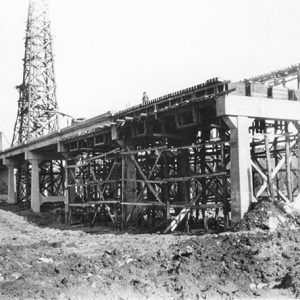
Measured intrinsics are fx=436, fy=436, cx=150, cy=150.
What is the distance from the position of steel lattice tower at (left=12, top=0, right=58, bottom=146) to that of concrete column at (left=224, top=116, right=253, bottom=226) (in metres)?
26.5

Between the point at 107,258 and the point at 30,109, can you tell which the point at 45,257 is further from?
the point at 30,109

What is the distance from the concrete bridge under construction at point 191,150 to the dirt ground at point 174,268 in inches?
70.2

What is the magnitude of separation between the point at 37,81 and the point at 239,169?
93.5 feet

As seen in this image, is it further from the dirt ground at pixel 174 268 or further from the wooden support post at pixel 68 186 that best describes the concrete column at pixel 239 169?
the wooden support post at pixel 68 186

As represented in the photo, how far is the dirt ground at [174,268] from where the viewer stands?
28.1ft

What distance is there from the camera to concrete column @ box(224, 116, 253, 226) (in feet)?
42.8

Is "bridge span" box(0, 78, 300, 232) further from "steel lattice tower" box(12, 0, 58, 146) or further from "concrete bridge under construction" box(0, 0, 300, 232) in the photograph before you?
"steel lattice tower" box(12, 0, 58, 146)

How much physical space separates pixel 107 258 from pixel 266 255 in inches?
152

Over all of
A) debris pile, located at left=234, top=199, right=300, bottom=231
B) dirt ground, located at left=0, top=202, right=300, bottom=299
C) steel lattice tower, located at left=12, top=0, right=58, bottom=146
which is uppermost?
steel lattice tower, located at left=12, top=0, right=58, bottom=146

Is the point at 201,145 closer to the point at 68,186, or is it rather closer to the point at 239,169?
the point at 239,169

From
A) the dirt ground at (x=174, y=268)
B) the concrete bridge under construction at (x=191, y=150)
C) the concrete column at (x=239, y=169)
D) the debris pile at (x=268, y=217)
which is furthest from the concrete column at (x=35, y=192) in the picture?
the debris pile at (x=268, y=217)

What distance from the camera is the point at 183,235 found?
1471 cm

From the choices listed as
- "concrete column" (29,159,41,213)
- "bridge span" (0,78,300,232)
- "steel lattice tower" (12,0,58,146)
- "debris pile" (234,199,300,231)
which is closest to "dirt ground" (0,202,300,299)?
"debris pile" (234,199,300,231)

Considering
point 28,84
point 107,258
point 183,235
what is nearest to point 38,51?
point 28,84
